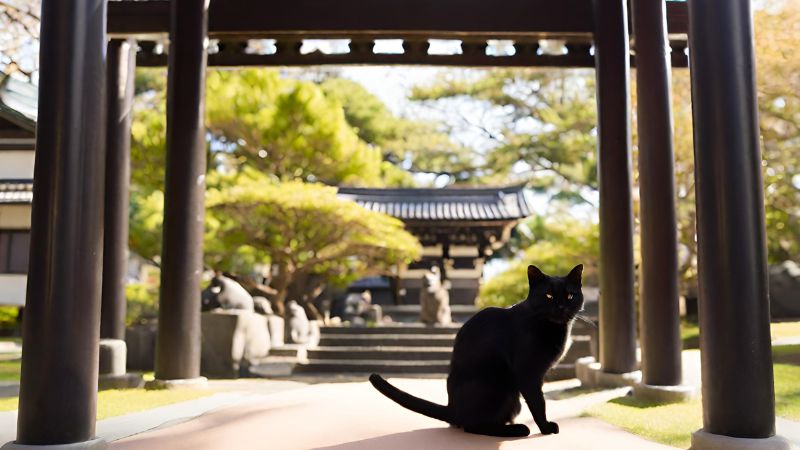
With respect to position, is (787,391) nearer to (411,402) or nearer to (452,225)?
(411,402)

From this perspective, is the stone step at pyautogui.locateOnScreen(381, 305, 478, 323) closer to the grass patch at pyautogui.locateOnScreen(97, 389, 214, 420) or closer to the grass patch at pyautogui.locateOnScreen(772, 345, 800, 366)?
the grass patch at pyautogui.locateOnScreen(772, 345, 800, 366)

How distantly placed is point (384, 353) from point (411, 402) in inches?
346

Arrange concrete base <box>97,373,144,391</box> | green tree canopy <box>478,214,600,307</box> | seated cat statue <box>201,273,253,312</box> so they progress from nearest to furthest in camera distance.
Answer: concrete base <box>97,373,144,391</box> < seated cat statue <box>201,273,253,312</box> < green tree canopy <box>478,214,600,307</box>

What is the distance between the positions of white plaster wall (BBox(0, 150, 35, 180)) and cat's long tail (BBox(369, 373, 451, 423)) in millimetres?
18334

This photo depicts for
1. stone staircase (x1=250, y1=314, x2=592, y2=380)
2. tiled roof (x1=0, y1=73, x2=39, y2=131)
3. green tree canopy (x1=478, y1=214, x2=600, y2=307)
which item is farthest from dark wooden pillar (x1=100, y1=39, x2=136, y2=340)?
green tree canopy (x1=478, y1=214, x2=600, y2=307)

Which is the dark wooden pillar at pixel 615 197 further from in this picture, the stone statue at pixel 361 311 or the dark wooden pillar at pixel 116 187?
the stone statue at pixel 361 311

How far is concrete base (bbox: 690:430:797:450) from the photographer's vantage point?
10.8ft

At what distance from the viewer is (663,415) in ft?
16.3

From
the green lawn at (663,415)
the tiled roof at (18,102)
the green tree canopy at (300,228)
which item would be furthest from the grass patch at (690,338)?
the tiled roof at (18,102)

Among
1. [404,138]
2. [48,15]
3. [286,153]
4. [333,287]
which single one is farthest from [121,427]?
[404,138]

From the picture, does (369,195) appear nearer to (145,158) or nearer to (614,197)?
(145,158)

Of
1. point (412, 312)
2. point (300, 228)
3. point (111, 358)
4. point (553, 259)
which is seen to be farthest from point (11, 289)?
point (553, 259)

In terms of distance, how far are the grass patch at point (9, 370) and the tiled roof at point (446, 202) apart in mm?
10545

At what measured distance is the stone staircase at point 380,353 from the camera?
1166 centimetres
